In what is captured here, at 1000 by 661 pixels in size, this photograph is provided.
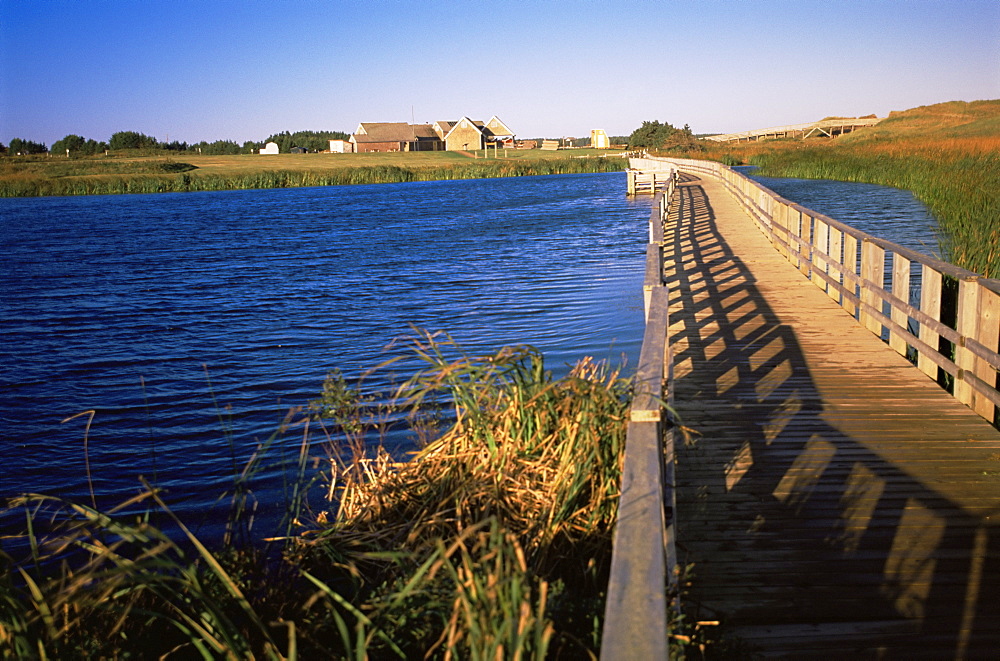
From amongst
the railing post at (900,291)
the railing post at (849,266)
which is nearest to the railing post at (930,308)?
the railing post at (900,291)

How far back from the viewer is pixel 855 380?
7.27m

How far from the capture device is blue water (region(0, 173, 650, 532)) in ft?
31.7

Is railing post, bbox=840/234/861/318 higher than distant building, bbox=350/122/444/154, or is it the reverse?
distant building, bbox=350/122/444/154

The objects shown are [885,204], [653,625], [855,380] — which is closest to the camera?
[653,625]

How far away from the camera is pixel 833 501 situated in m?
4.87

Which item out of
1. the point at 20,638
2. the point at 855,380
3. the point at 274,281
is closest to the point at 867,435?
the point at 855,380

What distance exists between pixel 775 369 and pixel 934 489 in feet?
9.05

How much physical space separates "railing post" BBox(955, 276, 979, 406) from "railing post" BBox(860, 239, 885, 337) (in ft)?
7.05

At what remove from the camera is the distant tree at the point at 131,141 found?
12950cm

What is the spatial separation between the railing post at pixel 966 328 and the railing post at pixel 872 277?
215 centimetres

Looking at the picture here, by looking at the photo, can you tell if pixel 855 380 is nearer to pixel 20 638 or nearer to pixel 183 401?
pixel 20 638

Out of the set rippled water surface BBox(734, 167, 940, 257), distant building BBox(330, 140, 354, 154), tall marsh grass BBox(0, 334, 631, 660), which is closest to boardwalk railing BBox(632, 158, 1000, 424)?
tall marsh grass BBox(0, 334, 631, 660)

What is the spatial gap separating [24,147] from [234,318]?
125m

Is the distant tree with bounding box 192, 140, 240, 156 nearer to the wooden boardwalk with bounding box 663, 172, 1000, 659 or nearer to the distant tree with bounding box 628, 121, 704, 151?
the distant tree with bounding box 628, 121, 704, 151
